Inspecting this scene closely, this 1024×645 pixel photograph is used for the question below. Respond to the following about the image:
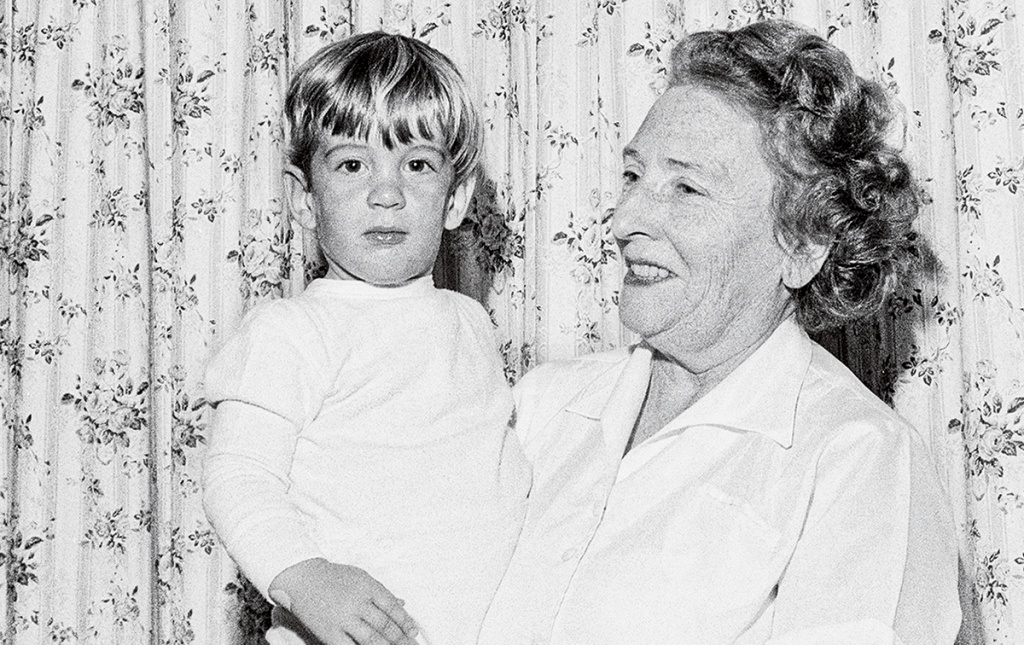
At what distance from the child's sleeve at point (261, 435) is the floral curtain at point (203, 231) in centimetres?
78

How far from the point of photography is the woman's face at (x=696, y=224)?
159cm

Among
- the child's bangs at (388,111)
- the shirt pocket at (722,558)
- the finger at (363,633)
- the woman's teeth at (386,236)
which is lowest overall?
the finger at (363,633)

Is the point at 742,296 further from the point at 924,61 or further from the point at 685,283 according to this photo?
the point at 924,61

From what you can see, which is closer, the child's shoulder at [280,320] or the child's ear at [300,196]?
the child's shoulder at [280,320]

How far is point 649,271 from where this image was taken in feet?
5.33

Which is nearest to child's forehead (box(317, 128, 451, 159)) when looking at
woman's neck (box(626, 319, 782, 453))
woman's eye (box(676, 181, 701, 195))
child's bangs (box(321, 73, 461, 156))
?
child's bangs (box(321, 73, 461, 156))

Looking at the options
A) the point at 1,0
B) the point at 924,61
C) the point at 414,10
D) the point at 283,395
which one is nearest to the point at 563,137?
the point at 414,10

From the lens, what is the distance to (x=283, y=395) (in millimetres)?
1468

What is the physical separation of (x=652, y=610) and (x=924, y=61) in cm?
102

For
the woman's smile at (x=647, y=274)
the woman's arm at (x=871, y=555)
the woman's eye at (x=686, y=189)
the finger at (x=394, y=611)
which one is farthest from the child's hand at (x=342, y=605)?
the woman's eye at (x=686, y=189)

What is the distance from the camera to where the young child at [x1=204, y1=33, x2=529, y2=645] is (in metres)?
1.41

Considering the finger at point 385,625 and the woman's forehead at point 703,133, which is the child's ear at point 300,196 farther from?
the finger at point 385,625

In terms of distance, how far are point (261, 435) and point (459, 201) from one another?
1.49 feet

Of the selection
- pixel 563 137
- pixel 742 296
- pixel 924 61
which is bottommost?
pixel 742 296
